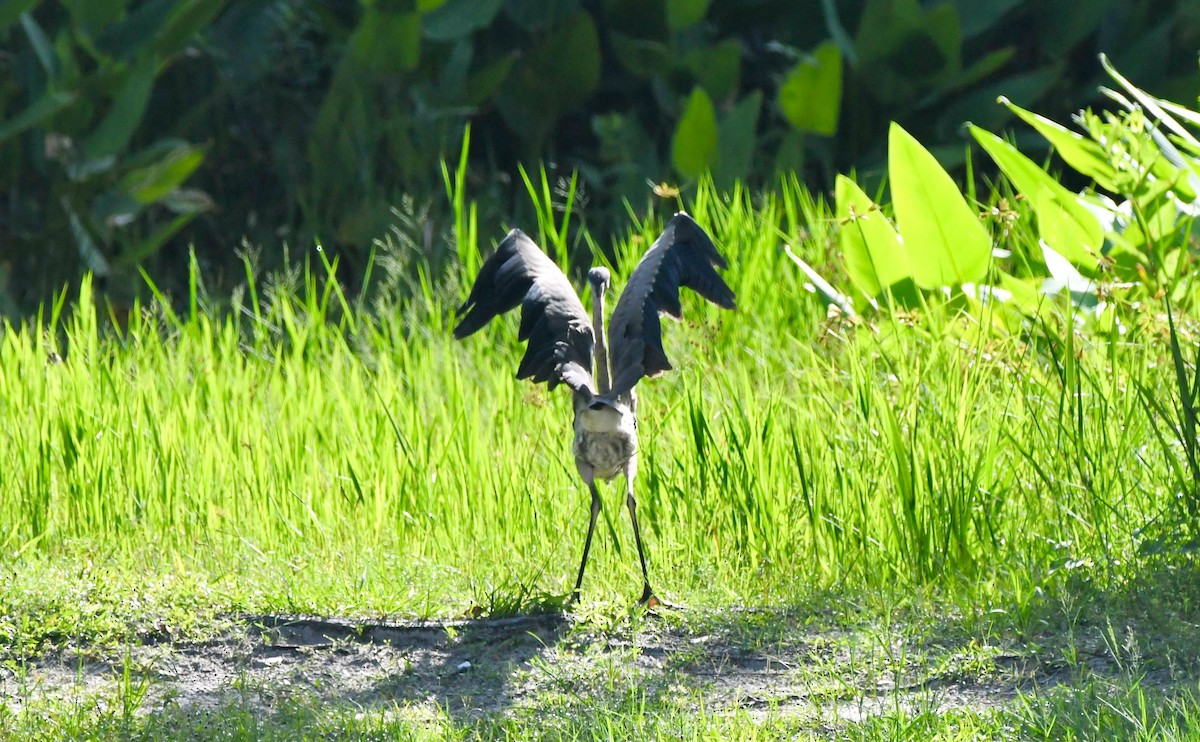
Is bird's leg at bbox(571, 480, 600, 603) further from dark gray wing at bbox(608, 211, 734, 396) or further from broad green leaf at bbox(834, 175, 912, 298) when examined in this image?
broad green leaf at bbox(834, 175, 912, 298)

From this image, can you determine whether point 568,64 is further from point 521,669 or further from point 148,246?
point 521,669

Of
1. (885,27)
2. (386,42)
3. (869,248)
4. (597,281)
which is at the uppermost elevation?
(386,42)

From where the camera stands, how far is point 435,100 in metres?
6.90

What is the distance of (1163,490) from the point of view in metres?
3.54

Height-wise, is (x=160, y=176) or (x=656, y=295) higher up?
(x=160, y=176)

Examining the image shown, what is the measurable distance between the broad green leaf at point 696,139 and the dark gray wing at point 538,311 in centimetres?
284

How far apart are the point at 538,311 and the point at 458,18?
12.3 feet

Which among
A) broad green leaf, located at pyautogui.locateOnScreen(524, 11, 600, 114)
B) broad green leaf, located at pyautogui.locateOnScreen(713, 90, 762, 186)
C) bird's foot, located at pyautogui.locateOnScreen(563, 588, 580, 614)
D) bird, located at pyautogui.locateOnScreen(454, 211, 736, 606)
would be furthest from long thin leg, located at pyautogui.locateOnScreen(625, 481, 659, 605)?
broad green leaf, located at pyautogui.locateOnScreen(524, 11, 600, 114)

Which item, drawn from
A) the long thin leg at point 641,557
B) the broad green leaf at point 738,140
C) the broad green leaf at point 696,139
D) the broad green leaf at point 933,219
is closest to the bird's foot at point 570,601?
the long thin leg at point 641,557

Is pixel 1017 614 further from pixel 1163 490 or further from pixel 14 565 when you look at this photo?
pixel 14 565

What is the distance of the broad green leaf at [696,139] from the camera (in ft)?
20.0

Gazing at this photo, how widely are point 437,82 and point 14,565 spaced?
13.3 feet

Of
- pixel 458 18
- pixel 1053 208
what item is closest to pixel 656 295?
pixel 1053 208

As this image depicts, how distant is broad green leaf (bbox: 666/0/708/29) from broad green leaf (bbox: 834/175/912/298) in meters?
2.14
